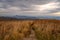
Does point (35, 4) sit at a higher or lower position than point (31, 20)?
higher

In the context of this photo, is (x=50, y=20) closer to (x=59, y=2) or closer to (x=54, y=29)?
(x=54, y=29)

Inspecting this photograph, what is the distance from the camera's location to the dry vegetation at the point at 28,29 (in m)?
2.28

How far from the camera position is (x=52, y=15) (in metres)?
2.33

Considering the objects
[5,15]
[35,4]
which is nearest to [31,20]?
[35,4]

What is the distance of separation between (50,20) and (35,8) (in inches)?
10.6

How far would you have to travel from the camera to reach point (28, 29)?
2312 millimetres

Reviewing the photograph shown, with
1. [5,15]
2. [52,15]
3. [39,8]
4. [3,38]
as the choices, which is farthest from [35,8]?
[3,38]

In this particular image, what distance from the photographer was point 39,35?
232 cm

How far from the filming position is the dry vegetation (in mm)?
2279

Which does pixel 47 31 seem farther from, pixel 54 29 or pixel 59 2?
pixel 59 2

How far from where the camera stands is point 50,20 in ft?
7.52

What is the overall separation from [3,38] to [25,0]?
2.00 ft

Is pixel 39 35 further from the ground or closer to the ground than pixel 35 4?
closer to the ground

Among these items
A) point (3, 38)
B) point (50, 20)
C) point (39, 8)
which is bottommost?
point (3, 38)
